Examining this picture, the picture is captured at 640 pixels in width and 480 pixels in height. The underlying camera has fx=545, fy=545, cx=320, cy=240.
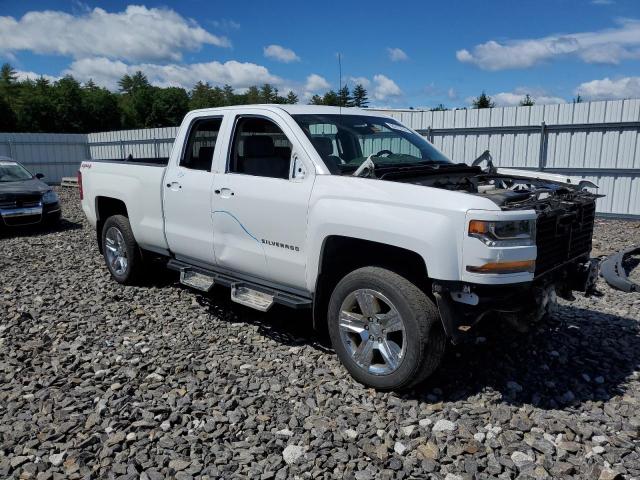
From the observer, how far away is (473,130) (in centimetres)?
1402

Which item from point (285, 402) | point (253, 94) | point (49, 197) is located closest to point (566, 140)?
point (285, 402)

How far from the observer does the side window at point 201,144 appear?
17.7 feet

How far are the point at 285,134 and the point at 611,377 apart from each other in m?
3.22

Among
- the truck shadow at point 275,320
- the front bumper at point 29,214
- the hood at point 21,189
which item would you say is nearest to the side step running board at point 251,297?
the truck shadow at point 275,320

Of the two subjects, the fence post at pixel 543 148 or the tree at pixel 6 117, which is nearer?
the fence post at pixel 543 148

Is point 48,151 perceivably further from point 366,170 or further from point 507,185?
point 507,185

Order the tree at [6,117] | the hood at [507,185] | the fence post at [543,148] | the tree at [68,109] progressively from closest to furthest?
1. the hood at [507,185]
2. the fence post at [543,148]
3. the tree at [6,117]
4. the tree at [68,109]

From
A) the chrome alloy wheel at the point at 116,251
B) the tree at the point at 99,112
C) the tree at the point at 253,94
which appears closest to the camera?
the chrome alloy wheel at the point at 116,251

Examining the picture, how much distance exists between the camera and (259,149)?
4.96 m

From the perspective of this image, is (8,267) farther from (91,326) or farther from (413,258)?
(413,258)

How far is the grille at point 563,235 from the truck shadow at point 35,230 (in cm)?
1049

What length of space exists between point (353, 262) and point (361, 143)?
1.17m

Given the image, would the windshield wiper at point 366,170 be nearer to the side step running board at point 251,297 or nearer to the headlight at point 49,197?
the side step running board at point 251,297

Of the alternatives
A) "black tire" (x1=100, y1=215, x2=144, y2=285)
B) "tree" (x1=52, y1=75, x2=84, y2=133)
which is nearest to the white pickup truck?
"black tire" (x1=100, y1=215, x2=144, y2=285)
